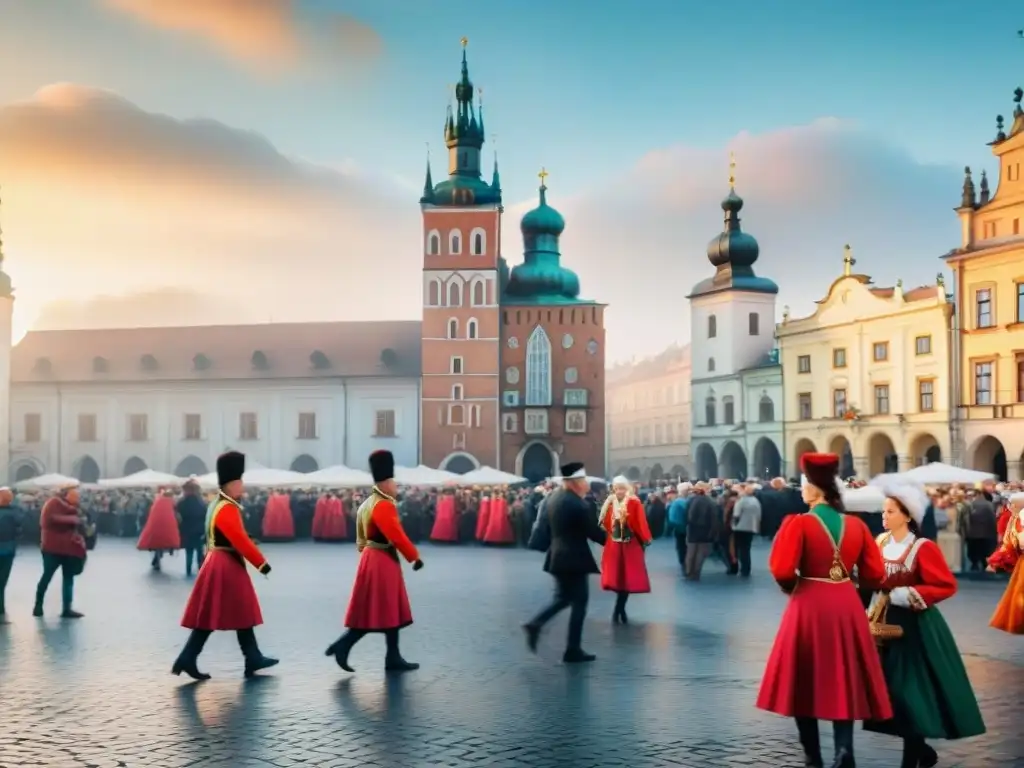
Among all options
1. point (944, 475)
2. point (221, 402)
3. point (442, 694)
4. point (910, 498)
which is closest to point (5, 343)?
point (221, 402)

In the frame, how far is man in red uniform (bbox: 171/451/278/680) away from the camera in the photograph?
9.70 meters

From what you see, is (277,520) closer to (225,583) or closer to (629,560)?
(629,560)

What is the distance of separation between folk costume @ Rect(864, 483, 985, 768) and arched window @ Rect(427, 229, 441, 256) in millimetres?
58288

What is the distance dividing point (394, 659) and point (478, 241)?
180 feet

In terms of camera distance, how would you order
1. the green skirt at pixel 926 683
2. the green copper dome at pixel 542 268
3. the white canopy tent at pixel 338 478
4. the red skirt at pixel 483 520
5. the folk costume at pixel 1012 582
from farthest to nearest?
the green copper dome at pixel 542 268
the white canopy tent at pixel 338 478
the red skirt at pixel 483 520
the folk costume at pixel 1012 582
the green skirt at pixel 926 683

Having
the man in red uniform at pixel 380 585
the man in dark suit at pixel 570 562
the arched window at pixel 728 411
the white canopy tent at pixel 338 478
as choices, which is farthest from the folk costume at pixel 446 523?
the arched window at pixel 728 411

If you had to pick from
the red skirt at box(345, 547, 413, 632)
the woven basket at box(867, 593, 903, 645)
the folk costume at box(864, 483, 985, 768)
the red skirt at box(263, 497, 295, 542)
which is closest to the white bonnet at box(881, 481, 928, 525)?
the folk costume at box(864, 483, 985, 768)

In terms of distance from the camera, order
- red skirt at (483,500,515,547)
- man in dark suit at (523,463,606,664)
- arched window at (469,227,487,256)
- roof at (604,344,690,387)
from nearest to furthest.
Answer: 1. man in dark suit at (523,463,606,664)
2. red skirt at (483,500,515,547)
3. arched window at (469,227,487,256)
4. roof at (604,344,690,387)

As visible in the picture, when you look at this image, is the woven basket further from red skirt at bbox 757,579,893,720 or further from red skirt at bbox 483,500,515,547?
red skirt at bbox 483,500,515,547

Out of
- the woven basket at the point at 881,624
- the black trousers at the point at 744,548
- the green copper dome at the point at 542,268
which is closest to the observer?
the woven basket at the point at 881,624

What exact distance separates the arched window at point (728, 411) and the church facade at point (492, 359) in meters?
6.62

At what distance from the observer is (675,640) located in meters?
11.9

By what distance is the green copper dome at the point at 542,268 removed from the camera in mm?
67250

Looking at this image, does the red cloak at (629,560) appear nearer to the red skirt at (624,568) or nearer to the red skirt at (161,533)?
the red skirt at (624,568)
